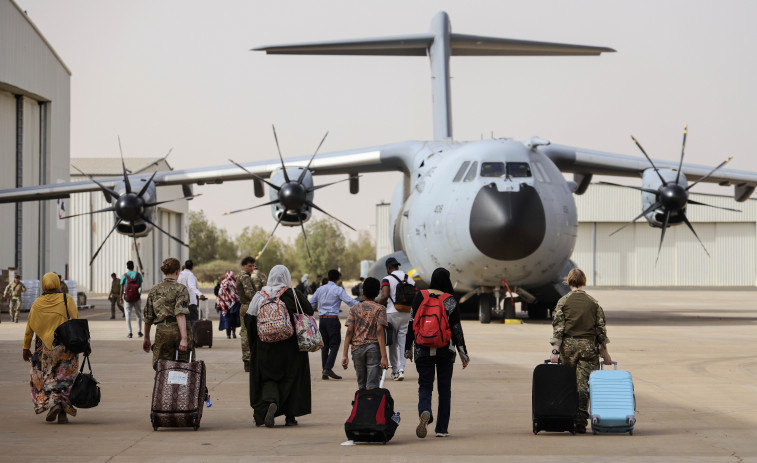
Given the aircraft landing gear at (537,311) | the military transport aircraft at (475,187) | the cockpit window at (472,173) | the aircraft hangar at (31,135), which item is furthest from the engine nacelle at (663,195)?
the aircraft hangar at (31,135)

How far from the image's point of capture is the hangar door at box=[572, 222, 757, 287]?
62.0m

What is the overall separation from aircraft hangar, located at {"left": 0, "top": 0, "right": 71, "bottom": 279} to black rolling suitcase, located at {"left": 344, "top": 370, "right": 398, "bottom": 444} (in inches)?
1027

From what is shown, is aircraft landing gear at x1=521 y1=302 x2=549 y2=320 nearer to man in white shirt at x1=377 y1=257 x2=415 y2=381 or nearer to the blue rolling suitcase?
man in white shirt at x1=377 y1=257 x2=415 y2=381

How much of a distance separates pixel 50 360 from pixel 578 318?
4728mm

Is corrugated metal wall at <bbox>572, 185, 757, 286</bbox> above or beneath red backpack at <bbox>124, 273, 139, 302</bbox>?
above

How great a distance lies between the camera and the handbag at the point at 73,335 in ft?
30.0

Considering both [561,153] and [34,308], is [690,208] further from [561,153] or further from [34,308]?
[34,308]

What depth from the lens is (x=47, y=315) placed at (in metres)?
9.48

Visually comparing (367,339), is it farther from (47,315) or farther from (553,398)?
(47,315)

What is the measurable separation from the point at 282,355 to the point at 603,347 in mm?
2795

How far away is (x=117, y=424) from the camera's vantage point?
356 inches

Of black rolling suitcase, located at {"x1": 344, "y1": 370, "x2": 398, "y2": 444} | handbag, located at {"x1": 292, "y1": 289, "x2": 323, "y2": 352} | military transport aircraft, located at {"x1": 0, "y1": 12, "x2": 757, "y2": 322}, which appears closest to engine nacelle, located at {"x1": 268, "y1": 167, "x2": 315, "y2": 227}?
military transport aircraft, located at {"x1": 0, "y1": 12, "x2": 757, "y2": 322}

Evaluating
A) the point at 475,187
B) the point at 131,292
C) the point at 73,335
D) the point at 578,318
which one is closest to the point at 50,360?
the point at 73,335

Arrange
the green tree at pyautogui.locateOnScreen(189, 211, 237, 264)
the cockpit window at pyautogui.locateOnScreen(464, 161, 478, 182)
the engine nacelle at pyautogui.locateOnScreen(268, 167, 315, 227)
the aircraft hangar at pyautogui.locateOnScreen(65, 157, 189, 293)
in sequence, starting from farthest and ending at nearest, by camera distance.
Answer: the green tree at pyautogui.locateOnScreen(189, 211, 237, 264), the aircraft hangar at pyautogui.locateOnScreen(65, 157, 189, 293), the engine nacelle at pyautogui.locateOnScreen(268, 167, 315, 227), the cockpit window at pyautogui.locateOnScreen(464, 161, 478, 182)
